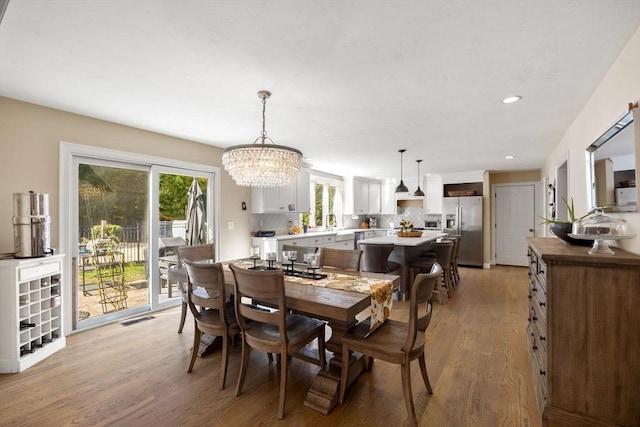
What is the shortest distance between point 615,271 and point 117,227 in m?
4.50

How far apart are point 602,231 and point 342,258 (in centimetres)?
189

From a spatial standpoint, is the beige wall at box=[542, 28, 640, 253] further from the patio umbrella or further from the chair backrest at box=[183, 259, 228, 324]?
the patio umbrella

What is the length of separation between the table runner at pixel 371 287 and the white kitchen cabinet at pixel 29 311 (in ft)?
7.26

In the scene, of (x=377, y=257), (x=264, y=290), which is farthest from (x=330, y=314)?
(x=377, y=257)

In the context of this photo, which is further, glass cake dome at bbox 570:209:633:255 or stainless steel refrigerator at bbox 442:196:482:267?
stainless steel refrigerator at bbox 442:196:482:267

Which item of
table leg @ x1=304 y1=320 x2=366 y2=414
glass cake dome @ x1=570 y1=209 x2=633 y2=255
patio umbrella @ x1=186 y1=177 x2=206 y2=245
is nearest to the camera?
glass cake dome @ x1=570 y1=209 x2=633 y2=255

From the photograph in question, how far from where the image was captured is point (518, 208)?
6992 millimetres

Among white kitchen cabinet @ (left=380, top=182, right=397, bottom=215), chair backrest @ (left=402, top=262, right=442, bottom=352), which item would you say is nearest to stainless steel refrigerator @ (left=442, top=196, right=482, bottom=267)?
white kitchen cabinet @ (left=380, top=182, right=397, bottom=215)

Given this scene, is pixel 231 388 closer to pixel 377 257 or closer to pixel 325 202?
pixel 377 257

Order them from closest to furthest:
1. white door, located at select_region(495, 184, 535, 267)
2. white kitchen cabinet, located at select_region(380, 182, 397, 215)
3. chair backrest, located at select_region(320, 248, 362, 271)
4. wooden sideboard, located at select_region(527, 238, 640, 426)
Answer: wooden sideboard, located at select_region(527, 238, 640, 426)
chair backrest, located at select_region(320, 248, 362, 271)
white door, located at select_region(495, 184, 535, 267)
white kitchen cabinet, located at select_region(380, 182, 397, 215)

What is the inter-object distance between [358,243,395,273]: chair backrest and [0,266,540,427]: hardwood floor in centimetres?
114

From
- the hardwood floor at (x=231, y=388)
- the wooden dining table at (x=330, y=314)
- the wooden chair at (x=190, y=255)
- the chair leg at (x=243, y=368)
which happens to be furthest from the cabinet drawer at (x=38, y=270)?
the chair leg at (x=243, y=368)

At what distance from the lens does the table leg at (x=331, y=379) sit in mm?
1923

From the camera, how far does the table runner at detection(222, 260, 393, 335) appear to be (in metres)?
2.00
